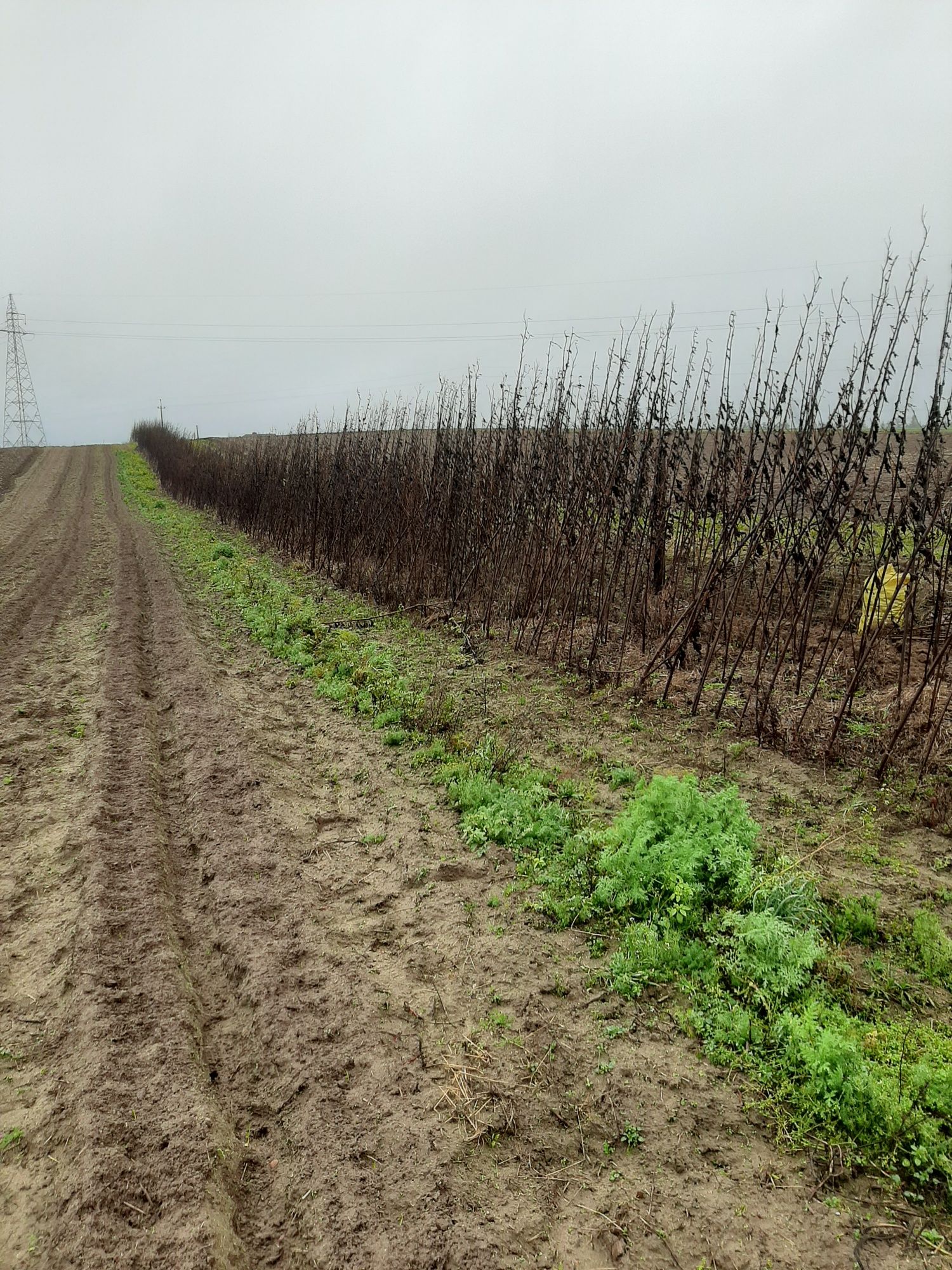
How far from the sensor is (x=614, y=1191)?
201 cm

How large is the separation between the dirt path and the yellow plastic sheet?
9.00 ft

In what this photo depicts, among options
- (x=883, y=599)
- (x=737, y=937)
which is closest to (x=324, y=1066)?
(x=737, y=937)

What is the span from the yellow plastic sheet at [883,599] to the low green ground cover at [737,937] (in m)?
1.47

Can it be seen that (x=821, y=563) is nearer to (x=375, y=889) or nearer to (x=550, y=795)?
(x=550, y=795)

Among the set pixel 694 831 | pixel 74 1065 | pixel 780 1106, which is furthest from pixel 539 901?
pixel 74 1065

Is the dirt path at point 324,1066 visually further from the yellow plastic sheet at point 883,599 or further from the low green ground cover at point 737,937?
the yellow plastic sheet at point 883,599

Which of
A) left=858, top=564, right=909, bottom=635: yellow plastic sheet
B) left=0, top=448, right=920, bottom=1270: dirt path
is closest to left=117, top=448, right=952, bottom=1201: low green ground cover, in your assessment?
left=0, top=448, right=920, bottom=1270: dirt path

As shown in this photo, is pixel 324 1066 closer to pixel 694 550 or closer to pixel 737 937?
pixel 737 937

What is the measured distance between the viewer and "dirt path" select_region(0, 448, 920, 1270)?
1902mm

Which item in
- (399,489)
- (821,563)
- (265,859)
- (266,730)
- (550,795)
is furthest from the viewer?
(399,489)

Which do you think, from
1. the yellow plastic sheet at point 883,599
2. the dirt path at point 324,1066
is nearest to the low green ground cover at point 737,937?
the dirt path at point 324,1066

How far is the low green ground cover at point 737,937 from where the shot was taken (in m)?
2.13

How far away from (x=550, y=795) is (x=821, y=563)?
2.28m

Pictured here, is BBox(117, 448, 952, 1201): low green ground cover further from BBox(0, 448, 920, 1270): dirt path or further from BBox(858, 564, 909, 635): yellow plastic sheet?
BBox(858, 564, 909, 635): yellow plastic sheet
